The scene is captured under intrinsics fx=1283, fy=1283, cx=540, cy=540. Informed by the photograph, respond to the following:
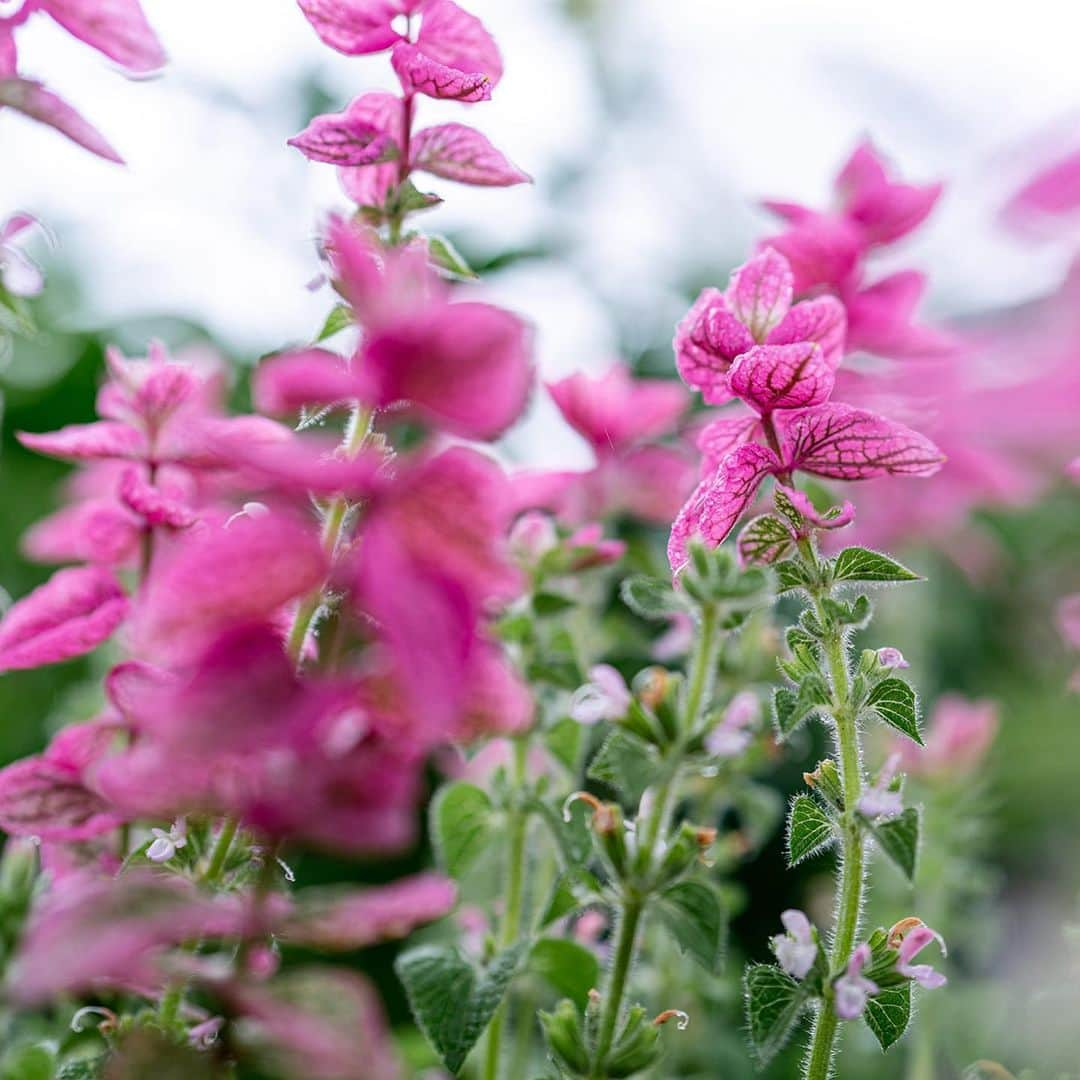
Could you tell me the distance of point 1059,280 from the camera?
1.10ft

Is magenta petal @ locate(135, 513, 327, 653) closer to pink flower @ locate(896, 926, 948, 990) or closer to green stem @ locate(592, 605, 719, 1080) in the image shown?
green stem @ locate(592, 605, 719, 1080)

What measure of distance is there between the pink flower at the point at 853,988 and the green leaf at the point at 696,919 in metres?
0.05

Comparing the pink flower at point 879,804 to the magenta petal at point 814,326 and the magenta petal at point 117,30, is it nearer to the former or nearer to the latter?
the magenta petal at point 814,326

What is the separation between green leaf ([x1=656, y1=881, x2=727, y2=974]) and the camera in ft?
1.26

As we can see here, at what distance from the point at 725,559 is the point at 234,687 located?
162 mm

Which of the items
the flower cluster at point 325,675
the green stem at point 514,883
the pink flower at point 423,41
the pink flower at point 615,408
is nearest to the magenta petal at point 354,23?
the pink flower at point 423,41

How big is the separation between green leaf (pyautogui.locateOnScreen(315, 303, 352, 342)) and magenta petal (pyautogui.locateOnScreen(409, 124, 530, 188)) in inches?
2.5

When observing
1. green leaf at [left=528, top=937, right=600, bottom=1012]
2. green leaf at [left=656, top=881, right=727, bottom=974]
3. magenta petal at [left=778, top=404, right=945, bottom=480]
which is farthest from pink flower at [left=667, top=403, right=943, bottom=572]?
green leaf at [left=528, top=937, right=600, bottom=1012]

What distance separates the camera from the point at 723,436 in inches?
18.5

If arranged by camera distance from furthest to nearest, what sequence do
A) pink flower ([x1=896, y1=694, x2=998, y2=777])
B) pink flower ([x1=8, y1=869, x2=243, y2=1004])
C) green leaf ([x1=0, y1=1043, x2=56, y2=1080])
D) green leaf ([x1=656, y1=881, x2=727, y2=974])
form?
pink flower ([x1=896, y1=694, x2=998, y2=777])
green leaf ([x1=0, y1=1043, x2=56, y2=1080])
green leaf ([x1=656, y1=881, x2=727, y2=974])
pink flower ([x1=8, y1=869, x2=243, y2=1004])

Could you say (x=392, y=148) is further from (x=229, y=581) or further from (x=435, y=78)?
(x=229, y=581)

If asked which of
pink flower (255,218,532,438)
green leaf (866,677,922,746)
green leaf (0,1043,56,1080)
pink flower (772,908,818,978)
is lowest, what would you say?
green leaf (0,1043,56,1080)

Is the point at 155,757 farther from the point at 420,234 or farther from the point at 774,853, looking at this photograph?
the point at 774,853

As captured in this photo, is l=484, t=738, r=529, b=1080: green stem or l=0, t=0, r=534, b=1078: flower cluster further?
l=484, t=738, r=529, b=1080: green stem
